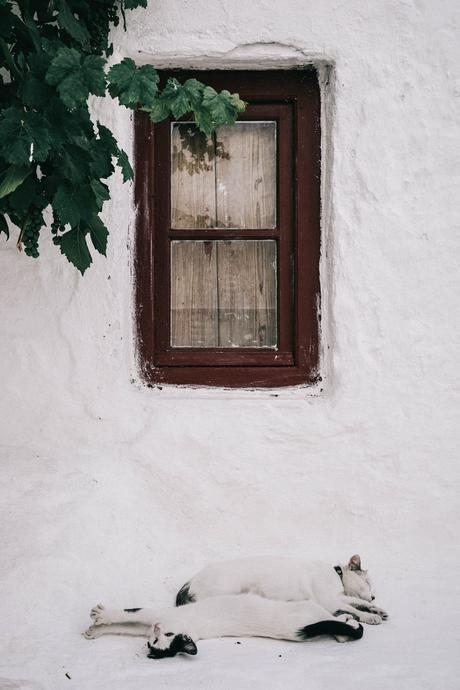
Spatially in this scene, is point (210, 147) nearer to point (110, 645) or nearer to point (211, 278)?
point (211, 278)

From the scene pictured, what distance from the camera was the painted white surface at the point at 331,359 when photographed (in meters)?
2.48

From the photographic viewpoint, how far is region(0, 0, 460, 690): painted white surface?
2.48 m

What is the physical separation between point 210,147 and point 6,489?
4.61ft

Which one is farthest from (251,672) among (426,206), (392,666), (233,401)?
(426,206)

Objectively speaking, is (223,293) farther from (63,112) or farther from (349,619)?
(349,619)

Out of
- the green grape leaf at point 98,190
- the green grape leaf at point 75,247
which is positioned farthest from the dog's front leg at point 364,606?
the green grape leaf at point 98,190

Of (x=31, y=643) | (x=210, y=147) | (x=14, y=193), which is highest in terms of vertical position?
(x=210, y=147)

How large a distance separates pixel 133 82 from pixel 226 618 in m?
1.43

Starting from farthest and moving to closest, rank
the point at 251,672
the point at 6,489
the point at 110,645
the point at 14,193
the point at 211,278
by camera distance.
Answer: the point at 211,278 → the point at 6,489 → the point at 14,193 → the point at 110,645 → the point at 251,672

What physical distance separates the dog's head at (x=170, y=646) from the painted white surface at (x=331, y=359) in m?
0.60

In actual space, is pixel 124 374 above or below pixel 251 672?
above

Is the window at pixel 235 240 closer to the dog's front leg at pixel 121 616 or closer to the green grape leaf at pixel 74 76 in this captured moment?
the green grape leaf at pixel 74 76

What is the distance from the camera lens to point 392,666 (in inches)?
69.4

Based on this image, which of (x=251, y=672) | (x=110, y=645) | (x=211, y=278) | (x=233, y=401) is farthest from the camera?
(x=211, y=278)
